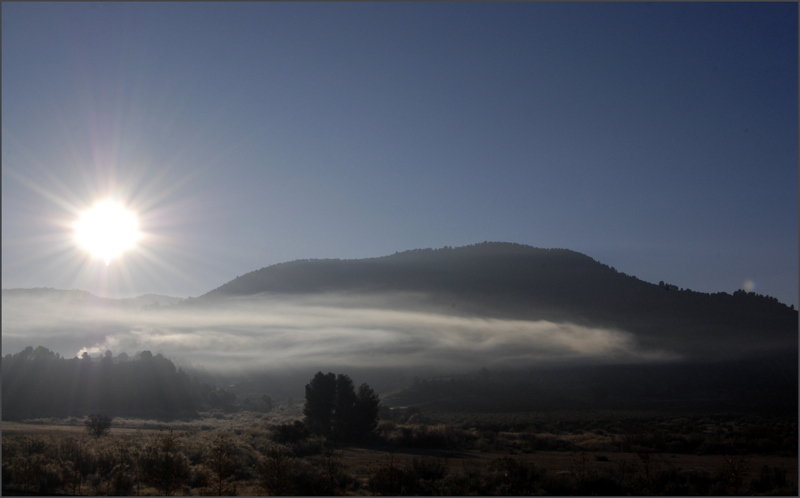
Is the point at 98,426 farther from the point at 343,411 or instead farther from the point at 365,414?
the point at 365,414

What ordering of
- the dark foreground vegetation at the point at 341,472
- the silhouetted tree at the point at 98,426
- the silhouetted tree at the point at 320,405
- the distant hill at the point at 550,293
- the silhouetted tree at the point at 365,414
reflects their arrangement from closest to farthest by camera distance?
the dark foreground vegetation at the point at 341,472, the silhouetted tree at the point at 98,426, the silhouetted tree at the point at 365,414, the silhouetted tree at the point at 320,405, the distant hill at the point at 550,293

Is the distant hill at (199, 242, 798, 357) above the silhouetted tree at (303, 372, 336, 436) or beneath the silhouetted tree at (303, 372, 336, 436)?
above

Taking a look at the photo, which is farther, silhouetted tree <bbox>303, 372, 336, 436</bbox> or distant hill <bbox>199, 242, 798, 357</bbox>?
distant hill <bbox>199, 242, 798, 357</bbox>

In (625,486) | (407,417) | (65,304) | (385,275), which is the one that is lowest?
(407,417)

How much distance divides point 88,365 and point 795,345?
111664mm

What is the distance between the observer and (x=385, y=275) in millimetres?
182500

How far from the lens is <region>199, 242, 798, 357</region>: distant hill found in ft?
422

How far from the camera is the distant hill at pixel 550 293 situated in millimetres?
128750

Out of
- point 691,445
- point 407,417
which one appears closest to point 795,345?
point 407,417

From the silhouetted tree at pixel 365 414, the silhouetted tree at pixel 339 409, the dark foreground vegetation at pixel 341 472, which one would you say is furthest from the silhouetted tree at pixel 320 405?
the dark foreground vegetation at pixel 341 472

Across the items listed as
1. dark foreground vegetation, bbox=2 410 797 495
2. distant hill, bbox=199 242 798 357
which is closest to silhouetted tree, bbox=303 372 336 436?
dark foreground vegetation, bbox=2 410 797 495

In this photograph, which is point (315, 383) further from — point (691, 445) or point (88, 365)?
point (88, 365)

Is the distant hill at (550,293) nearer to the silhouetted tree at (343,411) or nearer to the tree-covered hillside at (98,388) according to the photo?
the tree-covered hillside at (98,388)

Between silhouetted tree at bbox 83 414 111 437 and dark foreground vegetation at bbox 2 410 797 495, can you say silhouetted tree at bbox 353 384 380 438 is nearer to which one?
dark foreground vegetation at bbox 2 410 797 495
